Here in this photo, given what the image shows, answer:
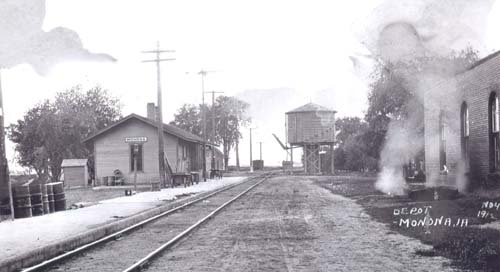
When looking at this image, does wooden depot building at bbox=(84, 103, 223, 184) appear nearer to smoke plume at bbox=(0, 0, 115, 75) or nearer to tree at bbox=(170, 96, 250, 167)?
smoke plume at bbox=(0, 0, 115, 75)

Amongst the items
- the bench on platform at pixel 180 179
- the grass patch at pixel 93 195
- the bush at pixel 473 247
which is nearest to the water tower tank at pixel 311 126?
the bench on platform at pixel 180 179

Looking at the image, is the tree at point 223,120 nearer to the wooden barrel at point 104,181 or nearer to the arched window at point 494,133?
the wooden barrel at point 104,181

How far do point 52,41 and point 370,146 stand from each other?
90.1ft

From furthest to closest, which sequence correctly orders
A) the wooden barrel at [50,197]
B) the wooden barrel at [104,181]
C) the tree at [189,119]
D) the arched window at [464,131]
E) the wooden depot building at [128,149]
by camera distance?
the tree at [189,119], the wooden depot building at [128,149], the wooden barrel at [104,181], the arched window at [464,131], the wooden barrel at [50,197]

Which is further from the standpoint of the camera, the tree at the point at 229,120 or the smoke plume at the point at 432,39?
the tree at the point at 229,120

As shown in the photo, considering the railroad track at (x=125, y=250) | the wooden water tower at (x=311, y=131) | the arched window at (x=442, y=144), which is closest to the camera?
the railroad track at (x=125, y=250)

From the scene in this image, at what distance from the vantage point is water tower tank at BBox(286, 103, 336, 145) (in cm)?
6278

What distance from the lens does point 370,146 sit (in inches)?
1665

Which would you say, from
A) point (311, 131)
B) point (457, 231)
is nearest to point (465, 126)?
point (457, 231)

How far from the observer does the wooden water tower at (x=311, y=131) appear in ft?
206

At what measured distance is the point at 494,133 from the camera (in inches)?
653

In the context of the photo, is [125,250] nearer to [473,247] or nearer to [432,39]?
[473,247]

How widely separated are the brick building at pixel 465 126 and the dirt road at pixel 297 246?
457 centimetres

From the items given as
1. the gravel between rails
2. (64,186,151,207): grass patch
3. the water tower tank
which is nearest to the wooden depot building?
(64,186,151,207): grass patch
